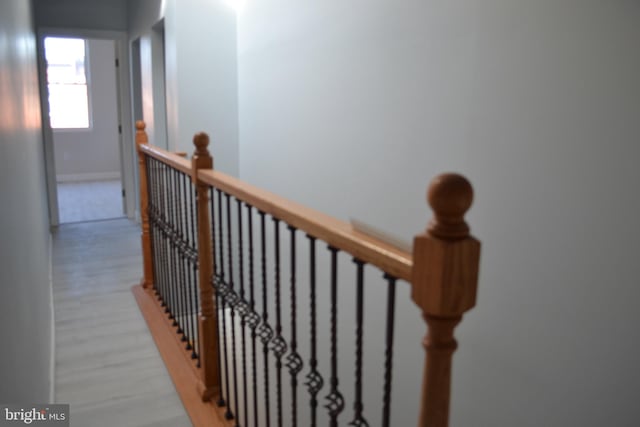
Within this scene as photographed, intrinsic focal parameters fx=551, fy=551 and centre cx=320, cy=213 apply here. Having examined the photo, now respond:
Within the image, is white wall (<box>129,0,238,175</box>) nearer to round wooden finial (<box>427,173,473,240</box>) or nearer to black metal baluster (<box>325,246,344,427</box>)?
black metal baluster (<box>325,246,344,427</box>)

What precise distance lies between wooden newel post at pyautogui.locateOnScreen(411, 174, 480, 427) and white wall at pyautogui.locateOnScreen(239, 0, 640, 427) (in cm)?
106

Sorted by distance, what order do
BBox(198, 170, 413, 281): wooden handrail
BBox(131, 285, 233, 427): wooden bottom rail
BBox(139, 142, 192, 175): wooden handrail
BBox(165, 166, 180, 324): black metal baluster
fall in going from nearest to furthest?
BBox(198, 170, 413, 281): wooden handrail, BBox(131, 285, 233, 427): wooden bottom rail, BBox(139, 142, 192, 175): wooden handrail, BBox(165, 166, 180, 324): black metal baluster

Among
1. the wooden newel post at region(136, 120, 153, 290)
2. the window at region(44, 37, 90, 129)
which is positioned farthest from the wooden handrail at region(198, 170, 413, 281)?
the window at region(44, 37, 90, 129)

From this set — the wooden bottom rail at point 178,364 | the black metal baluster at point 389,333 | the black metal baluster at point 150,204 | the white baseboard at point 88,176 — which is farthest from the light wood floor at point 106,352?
the white baseboard at point 88,176

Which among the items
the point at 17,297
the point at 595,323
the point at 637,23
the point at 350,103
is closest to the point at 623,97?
the point at 637,23

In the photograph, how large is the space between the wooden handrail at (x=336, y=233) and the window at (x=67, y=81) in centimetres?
873

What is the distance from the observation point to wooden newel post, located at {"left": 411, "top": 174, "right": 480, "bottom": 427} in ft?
2.78

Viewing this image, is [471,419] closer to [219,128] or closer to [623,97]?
[623,97]

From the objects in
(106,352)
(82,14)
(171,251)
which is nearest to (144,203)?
(171,251)

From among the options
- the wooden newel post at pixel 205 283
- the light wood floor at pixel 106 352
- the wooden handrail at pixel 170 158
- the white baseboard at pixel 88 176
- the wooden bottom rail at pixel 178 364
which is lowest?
the light wood floor at pixel 106 352

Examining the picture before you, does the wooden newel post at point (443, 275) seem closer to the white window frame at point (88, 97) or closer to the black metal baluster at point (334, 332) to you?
the black metal baluster at point (334, 332)

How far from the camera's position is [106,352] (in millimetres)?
3092

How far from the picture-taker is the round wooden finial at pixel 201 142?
85.8 inches

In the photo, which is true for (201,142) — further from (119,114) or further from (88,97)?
(88,97)
